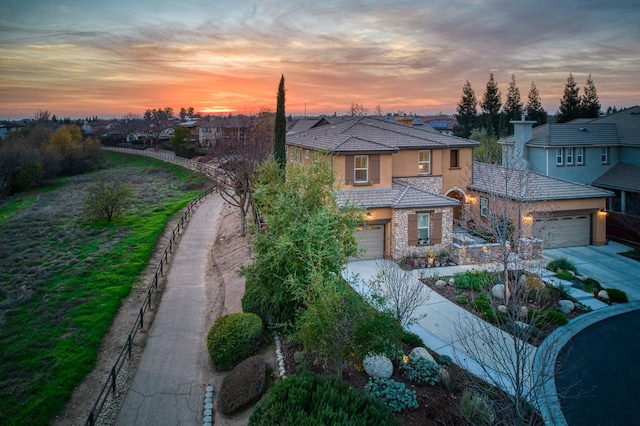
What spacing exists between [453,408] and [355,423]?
421cm

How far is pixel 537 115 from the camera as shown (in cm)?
6259

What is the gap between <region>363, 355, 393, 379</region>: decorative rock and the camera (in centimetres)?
1243

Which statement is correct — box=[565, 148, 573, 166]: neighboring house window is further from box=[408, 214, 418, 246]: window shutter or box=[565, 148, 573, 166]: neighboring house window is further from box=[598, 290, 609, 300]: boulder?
box=[598, 290, 609, 300]: boulder

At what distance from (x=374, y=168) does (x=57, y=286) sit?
17.5 m

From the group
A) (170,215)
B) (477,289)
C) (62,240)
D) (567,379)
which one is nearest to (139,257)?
(62,240)

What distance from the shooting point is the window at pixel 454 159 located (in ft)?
96.3

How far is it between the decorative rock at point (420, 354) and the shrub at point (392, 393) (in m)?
1.59

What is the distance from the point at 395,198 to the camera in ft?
80.9

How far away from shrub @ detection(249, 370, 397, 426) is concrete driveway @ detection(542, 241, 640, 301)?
15346 millimetres

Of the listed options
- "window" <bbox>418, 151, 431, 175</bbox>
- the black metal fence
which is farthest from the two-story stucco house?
the black metal fence

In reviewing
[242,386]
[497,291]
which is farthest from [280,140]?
[242,386]

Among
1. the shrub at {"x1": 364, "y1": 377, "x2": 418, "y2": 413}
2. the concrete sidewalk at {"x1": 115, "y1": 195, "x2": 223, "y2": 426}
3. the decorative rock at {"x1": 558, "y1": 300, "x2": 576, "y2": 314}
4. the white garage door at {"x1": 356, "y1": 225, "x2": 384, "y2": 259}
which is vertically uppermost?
the white garage door at {"x1": 356, "y1": 225, "x2": 384, "y2": 259}

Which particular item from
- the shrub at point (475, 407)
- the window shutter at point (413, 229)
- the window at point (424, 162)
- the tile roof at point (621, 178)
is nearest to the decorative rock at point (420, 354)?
the shrub at point (475, 407)

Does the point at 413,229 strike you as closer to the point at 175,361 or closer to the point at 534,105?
the point at 175,361
